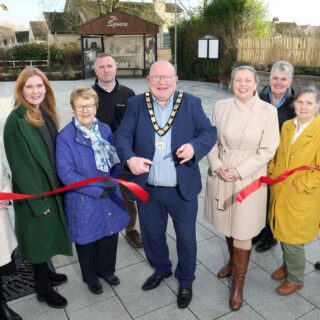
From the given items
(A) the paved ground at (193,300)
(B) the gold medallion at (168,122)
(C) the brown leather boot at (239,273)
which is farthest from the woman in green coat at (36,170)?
(C) the brown leather boot at (239,273)

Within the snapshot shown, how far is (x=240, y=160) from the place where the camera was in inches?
111

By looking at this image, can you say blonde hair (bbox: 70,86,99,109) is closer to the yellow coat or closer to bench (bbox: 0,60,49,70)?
the yellow coat

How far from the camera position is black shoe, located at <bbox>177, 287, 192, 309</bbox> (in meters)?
2.99

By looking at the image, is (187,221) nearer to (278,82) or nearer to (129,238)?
(129,238)

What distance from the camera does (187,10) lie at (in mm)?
23281

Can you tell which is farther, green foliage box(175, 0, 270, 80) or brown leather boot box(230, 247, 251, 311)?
green foliage box(175, 0, 270, 80)

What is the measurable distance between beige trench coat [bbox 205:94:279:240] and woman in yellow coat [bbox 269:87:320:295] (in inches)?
6.5

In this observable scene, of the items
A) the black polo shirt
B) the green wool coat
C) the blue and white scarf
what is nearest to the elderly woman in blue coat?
the blue and white scarf

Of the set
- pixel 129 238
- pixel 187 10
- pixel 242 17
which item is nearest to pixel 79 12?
pixel 187 10

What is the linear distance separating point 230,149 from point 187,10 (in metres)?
22.7

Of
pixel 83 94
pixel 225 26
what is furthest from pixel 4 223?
pixel 225 26

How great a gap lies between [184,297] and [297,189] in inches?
52.5

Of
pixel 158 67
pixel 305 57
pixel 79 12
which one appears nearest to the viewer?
pixel 158 67

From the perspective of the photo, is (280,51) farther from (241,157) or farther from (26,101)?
(26,101)
